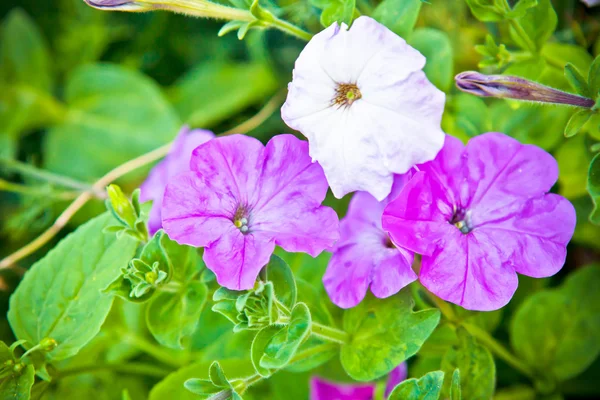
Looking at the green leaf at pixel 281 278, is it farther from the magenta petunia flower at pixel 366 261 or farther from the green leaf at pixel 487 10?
the green leaf at pixel 487 10

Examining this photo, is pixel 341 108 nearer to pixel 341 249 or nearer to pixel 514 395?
pixel 341 249

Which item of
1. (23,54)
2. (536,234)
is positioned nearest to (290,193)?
(536,234)

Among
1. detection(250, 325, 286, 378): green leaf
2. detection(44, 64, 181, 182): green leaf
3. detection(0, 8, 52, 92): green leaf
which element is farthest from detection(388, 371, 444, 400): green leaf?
detection(0, 8, 52, 92): green leaf

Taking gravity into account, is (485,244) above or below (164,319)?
above

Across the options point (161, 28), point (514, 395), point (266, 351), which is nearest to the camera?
point (266, 351)

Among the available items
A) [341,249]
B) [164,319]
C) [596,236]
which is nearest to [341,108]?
[341,249]

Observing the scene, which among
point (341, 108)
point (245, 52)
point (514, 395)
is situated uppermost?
point (341, 108)

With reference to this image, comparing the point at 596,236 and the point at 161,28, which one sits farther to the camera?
the point at 161,28
